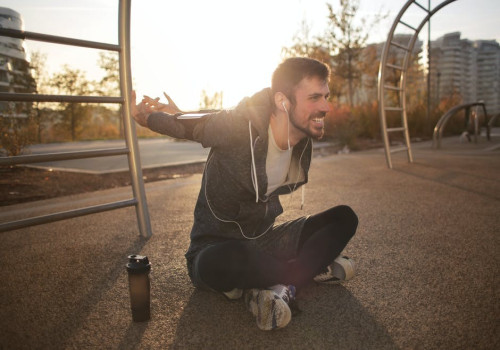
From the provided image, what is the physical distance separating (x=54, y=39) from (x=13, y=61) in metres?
1.09

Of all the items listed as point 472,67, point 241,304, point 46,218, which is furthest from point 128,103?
point 472,67

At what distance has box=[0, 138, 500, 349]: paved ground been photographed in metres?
1.31

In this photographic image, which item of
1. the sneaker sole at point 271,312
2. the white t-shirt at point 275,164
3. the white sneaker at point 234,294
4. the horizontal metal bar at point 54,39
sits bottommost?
the white sneaker at point 234,294

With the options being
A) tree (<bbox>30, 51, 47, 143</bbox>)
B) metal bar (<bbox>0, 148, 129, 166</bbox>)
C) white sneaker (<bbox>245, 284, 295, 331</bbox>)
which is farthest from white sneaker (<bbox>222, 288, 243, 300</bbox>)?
tree (<bbox>30, 51, 47, 143</bbox>)

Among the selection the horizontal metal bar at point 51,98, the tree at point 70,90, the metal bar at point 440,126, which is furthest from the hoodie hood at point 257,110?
the metal bar at point 440,126

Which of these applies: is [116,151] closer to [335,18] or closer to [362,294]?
[362,294]

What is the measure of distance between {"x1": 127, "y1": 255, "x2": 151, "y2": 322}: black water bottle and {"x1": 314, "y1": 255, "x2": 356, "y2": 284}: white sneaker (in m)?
0.80

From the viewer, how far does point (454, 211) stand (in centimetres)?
297

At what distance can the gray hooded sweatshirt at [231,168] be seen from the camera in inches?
61.4

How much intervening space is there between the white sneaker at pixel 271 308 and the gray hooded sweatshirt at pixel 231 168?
34 cm

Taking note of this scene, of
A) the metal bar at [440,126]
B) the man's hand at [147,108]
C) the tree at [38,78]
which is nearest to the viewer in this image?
the man's hand at [147,108]

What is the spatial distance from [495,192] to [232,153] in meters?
3.22

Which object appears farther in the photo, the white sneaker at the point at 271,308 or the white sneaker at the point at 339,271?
the white sneaker at the point at 339,271

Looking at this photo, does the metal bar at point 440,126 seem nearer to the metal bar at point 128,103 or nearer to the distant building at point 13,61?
the metal bar at point 128,103
